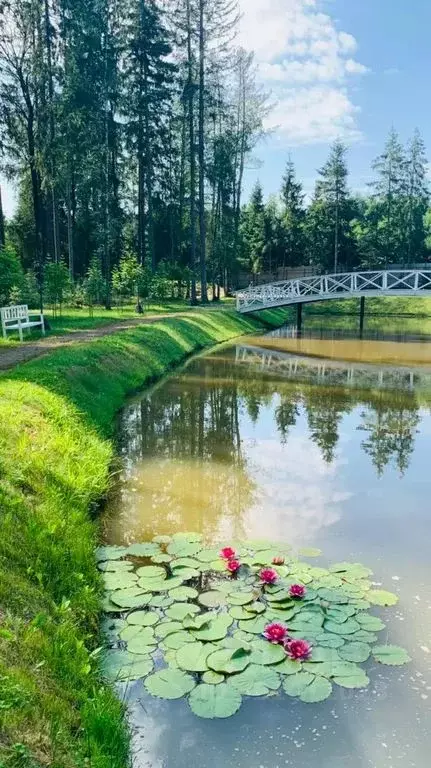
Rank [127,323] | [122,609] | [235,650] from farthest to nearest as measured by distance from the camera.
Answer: [127,323] → [122,609] → [235,650]

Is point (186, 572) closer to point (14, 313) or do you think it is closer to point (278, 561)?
point (278, 561)

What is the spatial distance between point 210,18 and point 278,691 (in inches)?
1101

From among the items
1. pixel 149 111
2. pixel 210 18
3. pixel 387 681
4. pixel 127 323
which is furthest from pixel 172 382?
pixel 210 18

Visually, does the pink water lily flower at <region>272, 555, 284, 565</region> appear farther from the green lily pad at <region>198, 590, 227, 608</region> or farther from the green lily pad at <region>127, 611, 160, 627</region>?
the green lily pad at <region>127, 611, 160, 627</region>

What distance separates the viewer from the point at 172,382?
1354cm

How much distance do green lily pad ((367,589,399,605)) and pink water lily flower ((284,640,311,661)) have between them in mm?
971

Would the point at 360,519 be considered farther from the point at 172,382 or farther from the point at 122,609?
the point at 172,382

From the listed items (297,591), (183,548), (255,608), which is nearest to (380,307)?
(183,548)

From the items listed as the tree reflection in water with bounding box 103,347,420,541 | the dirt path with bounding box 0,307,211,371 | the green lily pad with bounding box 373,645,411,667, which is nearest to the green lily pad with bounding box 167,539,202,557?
the tree reflection in water with bounding box 103,347,420,541

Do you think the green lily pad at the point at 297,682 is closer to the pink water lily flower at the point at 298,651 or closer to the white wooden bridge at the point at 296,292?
the pink water lily flower at the point at 298,651

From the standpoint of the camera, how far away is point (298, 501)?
6.50 m

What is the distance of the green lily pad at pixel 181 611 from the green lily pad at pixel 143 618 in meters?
0.10

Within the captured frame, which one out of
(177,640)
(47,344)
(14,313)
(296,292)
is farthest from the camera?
(296,292)

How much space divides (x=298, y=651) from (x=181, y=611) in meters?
0.93
